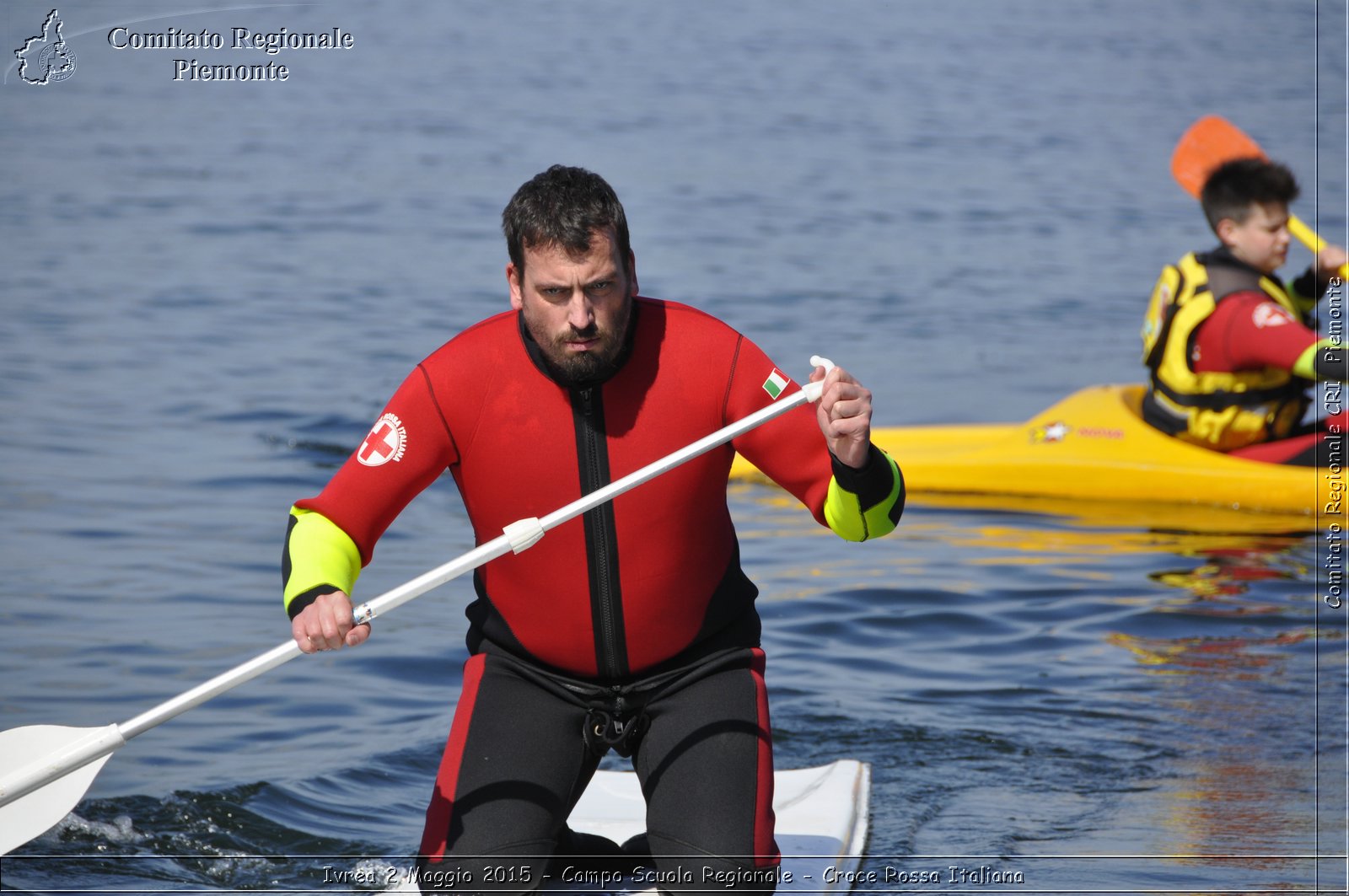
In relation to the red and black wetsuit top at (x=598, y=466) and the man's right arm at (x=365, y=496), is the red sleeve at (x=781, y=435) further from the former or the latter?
the man's right arm at (x=365, y=496)

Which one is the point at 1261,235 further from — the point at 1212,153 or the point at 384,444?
the point at 384,444

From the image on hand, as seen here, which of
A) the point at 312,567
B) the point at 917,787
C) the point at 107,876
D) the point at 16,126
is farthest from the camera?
the point at 16,126

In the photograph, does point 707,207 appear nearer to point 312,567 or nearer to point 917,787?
point 917,787

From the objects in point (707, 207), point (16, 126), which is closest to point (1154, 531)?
point (707, 207)

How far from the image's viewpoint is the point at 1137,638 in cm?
589

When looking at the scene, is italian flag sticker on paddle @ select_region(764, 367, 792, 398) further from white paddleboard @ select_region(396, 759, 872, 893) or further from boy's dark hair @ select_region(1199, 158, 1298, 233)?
boy's dark hair @ select_region(1199, 158, 1298, 233)

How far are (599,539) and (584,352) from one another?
0.38 m

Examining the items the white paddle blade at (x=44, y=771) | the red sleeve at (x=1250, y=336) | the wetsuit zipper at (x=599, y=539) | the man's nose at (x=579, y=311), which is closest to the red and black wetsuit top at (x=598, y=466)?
the wetsuit zipper at (x=599, y=539)

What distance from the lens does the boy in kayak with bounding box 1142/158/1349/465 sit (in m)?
6.71

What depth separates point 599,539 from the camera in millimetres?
3188

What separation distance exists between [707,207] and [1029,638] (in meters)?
10.8

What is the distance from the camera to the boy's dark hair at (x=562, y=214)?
302 cm

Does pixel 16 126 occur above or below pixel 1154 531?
above

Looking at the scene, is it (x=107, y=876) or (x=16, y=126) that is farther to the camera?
(x=16, y=126)
